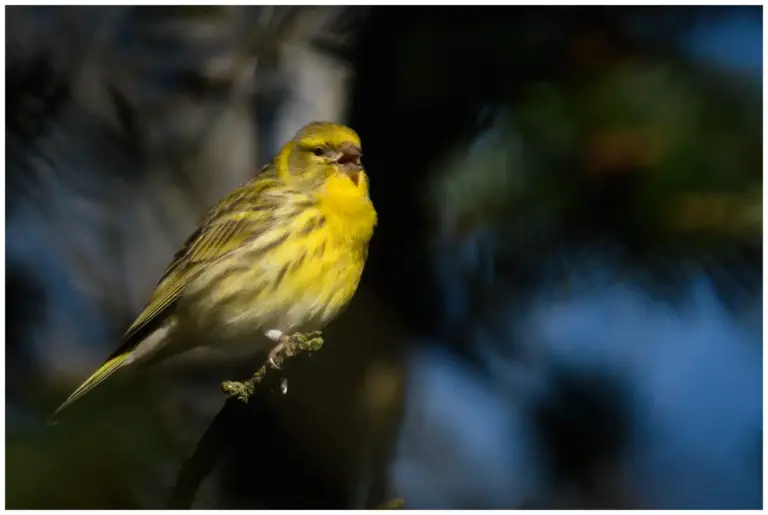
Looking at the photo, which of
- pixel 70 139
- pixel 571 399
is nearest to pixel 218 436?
pixel 571 399

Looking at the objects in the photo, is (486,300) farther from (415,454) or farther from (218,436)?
(415,454)

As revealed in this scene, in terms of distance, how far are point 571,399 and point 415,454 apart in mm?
782

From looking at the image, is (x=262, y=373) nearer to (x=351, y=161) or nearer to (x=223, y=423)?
(x=223, y=423)

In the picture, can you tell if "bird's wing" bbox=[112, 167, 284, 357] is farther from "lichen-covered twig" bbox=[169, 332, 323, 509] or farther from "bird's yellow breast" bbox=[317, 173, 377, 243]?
"lichen-covered twig" bbox=[169, 332, 323, 509]

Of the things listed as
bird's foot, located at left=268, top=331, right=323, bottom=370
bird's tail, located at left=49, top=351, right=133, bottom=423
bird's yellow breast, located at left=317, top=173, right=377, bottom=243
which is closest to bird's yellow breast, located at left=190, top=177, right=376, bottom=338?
bird's yellow breast, located at left=317, top=173, right=377, bottom=243

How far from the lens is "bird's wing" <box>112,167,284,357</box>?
2293 millimetres

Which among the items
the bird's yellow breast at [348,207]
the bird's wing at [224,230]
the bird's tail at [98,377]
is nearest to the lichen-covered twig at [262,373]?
the bird's tail at [98,377]

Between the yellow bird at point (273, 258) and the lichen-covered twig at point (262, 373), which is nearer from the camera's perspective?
the lichen-covered twig at point (262, 373)

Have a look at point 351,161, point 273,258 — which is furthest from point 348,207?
point 273,258

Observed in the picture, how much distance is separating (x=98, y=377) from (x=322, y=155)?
0.72 m

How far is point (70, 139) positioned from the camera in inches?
81.0

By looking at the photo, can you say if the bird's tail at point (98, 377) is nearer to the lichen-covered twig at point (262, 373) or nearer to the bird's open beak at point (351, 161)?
the lichen-covered twig at point (262, 373)

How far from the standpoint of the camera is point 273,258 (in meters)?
2.22

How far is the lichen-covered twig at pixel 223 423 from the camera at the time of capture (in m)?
1.38
